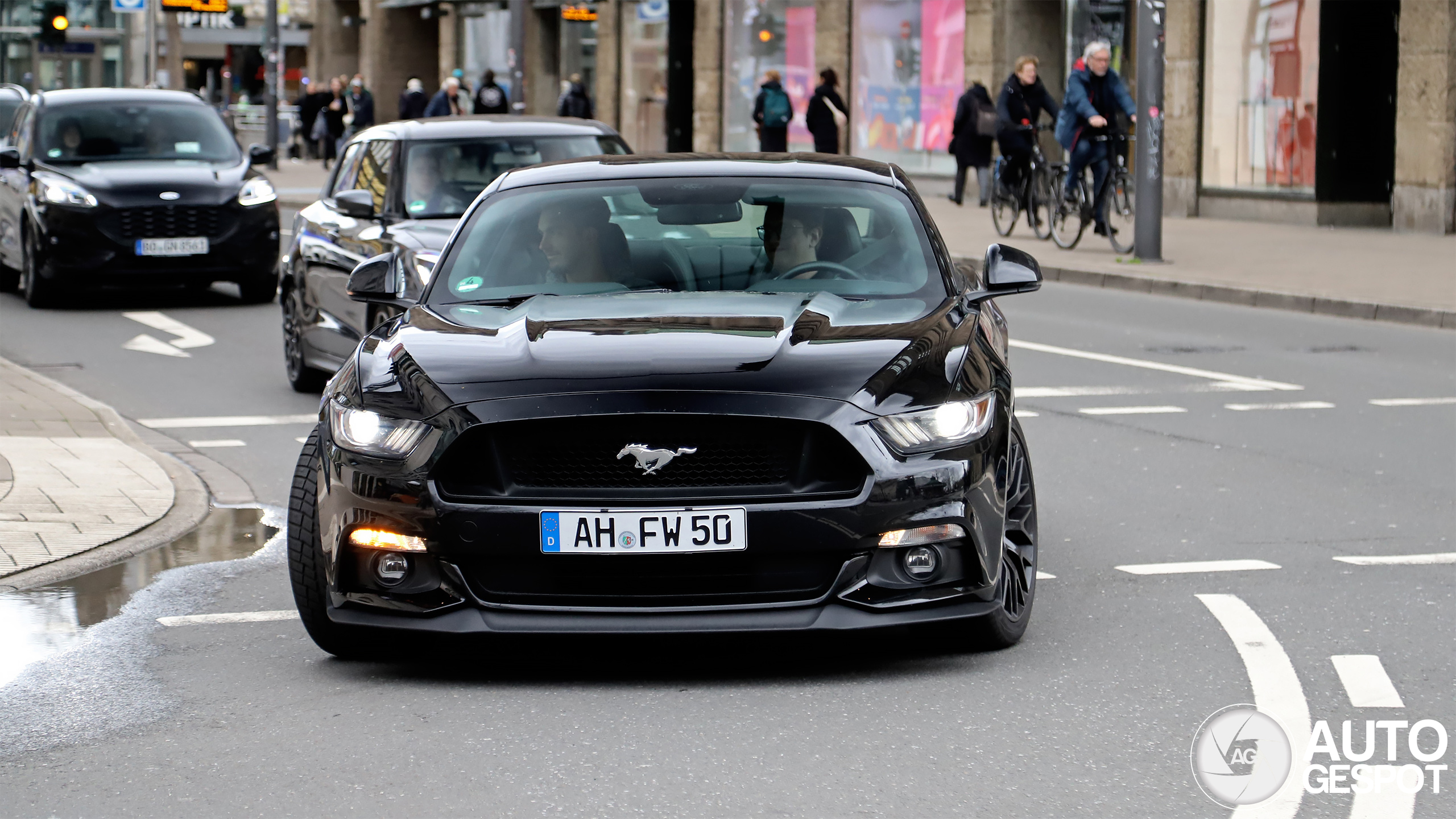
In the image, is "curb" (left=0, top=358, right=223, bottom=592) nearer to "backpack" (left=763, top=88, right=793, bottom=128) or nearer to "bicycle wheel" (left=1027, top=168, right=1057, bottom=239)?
"bicycle wheel" (left=1027, top=168, right=1057, bottom=239)

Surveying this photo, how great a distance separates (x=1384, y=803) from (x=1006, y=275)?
251cm

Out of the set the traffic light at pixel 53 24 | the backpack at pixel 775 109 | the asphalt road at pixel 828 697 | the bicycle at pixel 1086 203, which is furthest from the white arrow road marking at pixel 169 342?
the traffic light at pixel 53 24

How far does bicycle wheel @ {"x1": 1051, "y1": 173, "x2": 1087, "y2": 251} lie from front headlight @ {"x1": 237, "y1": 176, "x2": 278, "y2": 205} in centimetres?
783

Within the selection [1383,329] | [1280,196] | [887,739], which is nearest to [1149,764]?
[887,739]

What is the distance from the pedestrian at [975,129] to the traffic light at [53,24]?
62.6ft

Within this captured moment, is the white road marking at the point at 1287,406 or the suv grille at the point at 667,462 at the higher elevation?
the suv grille at the point at 667,462

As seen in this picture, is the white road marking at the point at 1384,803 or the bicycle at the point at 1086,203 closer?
the white road marking at the point at 1384,803

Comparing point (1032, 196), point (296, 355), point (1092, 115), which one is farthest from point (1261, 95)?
point (296, 355)

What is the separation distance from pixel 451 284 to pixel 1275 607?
2661mm

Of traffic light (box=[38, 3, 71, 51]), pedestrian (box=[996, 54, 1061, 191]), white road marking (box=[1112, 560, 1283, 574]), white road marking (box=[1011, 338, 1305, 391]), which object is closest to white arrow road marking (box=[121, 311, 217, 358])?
white road marking (box=[1011, 338, 1305, 391])

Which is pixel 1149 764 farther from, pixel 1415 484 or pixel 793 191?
pixel 1415 484

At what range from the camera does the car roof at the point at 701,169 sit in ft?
22.3

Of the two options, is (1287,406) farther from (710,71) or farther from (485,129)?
(710,71)

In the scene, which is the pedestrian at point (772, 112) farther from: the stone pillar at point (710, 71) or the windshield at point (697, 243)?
the windshield at point (697, 243)
